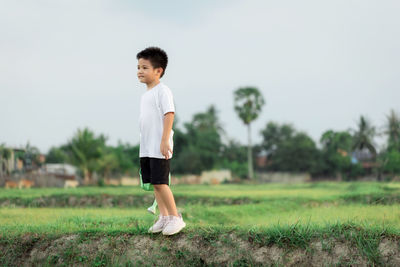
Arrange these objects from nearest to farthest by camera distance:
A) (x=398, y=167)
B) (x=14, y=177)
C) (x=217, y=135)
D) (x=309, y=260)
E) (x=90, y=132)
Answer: (x=309, y=260)
(x=14, y=177)
(x=90, y=132)
(x=398, y=167)
(x=217, y=135)

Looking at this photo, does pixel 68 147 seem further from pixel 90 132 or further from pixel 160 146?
pixel 160 146

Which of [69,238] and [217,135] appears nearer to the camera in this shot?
[69,238]

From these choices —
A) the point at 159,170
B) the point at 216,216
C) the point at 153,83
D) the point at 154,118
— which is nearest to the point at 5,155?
the point at 216,216

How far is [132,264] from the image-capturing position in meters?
4.27

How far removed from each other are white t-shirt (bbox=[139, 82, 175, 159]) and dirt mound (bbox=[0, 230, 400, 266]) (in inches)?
35.3

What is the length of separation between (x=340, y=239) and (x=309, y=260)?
13.6 inches

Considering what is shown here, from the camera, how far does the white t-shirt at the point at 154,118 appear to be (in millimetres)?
4273

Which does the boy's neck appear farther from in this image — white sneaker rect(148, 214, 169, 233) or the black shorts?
white sneaker rect(148, 214, 169, 233)

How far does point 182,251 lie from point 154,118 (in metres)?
1.32

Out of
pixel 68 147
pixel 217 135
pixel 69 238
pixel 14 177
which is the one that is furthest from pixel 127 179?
pixel 69 238

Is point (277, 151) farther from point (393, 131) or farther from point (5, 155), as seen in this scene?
point (5, 155)

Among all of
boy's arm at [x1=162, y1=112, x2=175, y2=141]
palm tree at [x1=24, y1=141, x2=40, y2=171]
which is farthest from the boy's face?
palm tree at [x1=24, y1=141, x2=40, y2=171]

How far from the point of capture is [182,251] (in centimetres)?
429

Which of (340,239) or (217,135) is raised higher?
(217,135)
